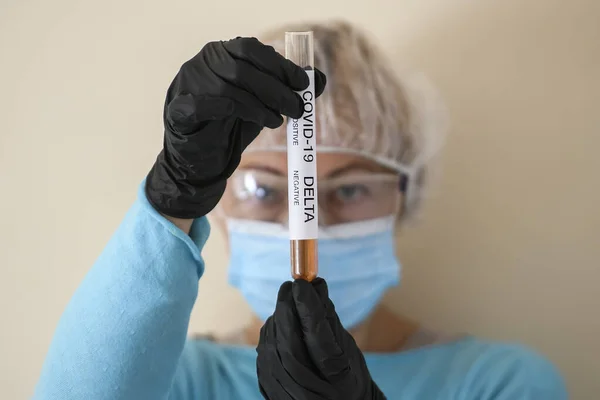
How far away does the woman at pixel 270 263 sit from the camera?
2.20ft

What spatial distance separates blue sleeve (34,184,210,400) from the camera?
2.34ft

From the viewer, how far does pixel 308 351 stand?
26.8 inches

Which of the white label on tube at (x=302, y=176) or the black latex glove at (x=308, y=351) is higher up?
the white label on tube at (x=302, y=176)

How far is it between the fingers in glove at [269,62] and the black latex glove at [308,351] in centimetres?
26

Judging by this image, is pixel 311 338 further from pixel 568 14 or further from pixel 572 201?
pixel 568 14

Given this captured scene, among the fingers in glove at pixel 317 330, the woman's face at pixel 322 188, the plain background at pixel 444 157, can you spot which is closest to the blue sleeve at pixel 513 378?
the plain background at pixel 444 157

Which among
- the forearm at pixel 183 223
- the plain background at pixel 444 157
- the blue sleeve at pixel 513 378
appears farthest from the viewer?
the plain background at pixel 444 157

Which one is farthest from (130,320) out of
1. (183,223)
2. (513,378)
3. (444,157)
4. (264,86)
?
(444,157)

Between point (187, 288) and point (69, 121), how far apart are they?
0.74 metres

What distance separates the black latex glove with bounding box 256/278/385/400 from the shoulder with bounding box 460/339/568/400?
426 millimetres

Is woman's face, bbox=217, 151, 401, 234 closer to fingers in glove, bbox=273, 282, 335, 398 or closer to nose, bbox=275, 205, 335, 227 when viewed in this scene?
nose, bbox=275, 205, 335, 227

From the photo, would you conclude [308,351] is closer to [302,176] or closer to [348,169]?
[302,176]

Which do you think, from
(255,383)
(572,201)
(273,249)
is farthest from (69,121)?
(572,201)

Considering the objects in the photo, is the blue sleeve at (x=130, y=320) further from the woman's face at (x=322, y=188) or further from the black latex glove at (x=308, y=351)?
the woman's face at (x=322, y=188)
